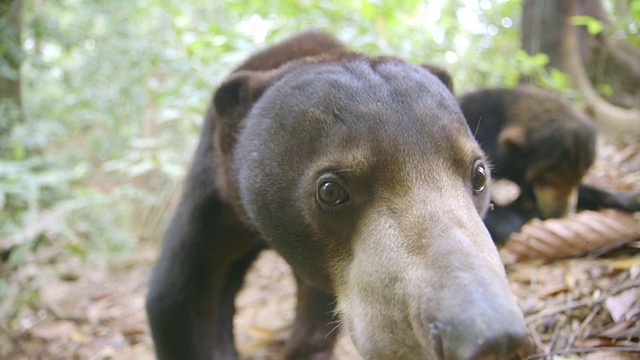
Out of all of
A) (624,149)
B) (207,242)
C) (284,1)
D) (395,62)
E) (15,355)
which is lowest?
(624,149)

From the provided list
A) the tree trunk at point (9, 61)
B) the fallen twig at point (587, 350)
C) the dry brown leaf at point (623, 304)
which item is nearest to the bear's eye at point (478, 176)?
the fallen twig at point (587, 350)

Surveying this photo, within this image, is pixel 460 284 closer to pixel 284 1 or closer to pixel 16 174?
pixel 16 174

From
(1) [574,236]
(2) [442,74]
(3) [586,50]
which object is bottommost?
(3) [586,50]

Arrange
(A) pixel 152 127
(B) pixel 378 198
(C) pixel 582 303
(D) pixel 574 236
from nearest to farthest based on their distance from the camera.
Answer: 1. (B) pixel 378 198
2. (C) pixel 582 303
3. (D) pixel 574 236
4. (A) pixel 152 127

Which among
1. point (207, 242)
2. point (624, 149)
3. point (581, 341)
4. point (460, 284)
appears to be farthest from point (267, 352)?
point (624, 149)

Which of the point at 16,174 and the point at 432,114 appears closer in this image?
the point at 432,114

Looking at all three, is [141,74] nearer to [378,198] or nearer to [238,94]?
[238,94]

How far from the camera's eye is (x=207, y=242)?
316 centimetres

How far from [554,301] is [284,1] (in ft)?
14.3

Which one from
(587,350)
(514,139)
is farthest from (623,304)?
(514,139)

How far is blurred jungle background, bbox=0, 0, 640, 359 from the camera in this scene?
423 cm

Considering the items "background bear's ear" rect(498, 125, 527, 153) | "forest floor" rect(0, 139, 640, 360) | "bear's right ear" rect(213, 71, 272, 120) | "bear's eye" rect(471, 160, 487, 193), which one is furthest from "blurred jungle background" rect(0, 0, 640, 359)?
"bear's right ear" rect(213, 71, 272, 120)

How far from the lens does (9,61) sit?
5.34m

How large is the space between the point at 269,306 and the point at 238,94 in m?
2.86
